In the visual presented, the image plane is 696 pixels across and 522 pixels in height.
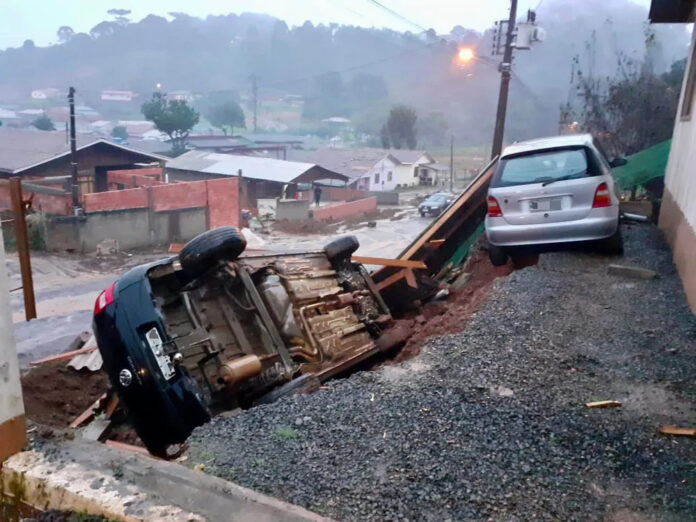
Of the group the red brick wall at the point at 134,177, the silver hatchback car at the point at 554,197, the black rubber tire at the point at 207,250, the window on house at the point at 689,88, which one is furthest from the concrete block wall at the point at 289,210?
the black rubber tire at the point at 207,250

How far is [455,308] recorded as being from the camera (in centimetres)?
668

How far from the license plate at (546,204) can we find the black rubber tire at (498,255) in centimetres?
87

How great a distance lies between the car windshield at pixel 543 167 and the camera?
7.18 metres

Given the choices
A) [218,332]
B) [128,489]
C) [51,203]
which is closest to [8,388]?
[128,489]

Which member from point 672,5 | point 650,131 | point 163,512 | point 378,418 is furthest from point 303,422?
point 650,131

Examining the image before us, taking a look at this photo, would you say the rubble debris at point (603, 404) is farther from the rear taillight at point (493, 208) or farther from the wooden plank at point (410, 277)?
the rear taillight at point (493, 208)

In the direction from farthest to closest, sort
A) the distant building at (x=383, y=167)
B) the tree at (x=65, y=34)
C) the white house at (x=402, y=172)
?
the tree at (x=65, y=34), the white house at (x=402, y=172), the distant building at (x=383, y=167)

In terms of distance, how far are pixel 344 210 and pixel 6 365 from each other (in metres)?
35.1

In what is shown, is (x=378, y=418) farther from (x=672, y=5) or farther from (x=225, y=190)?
→ (x=225, y=190)

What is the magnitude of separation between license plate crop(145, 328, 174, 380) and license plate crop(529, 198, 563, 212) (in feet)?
16.4

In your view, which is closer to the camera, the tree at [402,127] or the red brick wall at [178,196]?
the red brick wall at [178,196]

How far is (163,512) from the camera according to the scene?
2.29 meters

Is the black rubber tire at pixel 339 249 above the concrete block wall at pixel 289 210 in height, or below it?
above

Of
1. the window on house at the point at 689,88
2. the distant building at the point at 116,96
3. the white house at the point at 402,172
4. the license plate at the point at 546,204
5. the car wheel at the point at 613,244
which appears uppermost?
the distant building at the point at 116,96
